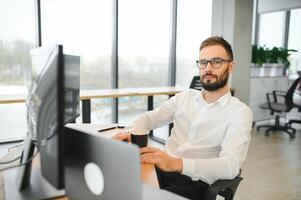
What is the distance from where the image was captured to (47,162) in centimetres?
76

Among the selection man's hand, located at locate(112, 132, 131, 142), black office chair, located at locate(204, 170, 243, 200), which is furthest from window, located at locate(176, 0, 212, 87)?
black office chair, located at locate(204, 170, 243, 200)

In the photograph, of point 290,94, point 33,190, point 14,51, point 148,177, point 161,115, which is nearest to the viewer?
point 33,190

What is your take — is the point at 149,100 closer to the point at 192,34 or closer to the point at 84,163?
the point at 192,34

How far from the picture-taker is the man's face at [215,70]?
1.44 meters

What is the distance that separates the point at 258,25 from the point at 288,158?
370 centimetres

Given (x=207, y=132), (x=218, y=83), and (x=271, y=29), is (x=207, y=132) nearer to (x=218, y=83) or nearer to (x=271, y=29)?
(x=218, y=83)

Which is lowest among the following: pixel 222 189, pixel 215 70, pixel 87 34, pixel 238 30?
pixel 222 189

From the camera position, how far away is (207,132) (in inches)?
57.9

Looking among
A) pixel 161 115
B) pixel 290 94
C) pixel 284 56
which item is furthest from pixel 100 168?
pixel 284 56

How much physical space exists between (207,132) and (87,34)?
338cm

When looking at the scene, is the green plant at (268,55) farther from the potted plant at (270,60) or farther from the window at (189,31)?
the window at (189,31)

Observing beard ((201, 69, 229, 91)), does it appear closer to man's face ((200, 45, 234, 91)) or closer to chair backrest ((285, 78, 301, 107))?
man's face ((200, 45, 234, 91))

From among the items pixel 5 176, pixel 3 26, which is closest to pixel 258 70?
pixel 3 26

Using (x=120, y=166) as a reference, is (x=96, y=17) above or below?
above
